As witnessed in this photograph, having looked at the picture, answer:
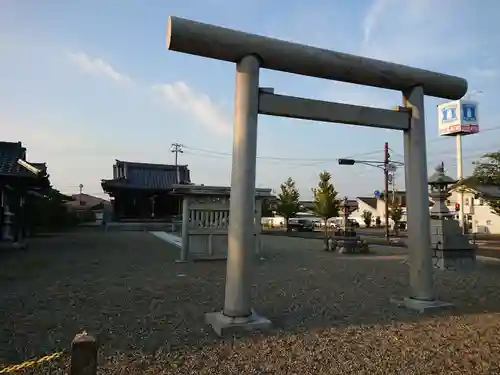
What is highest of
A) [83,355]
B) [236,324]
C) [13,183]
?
[13,183]

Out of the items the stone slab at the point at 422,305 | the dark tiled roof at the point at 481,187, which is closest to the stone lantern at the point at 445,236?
the dark tiled roof at the point at 481,187

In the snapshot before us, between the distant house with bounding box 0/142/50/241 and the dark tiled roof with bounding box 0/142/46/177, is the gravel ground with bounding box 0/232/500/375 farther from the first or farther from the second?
the distant house with bounding box 0/142/50/241

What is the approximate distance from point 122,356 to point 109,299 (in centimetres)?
312

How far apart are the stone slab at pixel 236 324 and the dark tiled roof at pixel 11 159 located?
1243 cm

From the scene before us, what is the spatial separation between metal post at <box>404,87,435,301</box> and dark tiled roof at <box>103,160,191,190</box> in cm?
2999

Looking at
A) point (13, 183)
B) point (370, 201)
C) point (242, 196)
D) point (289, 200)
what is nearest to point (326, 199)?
point (289, 200)

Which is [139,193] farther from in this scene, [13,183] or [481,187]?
[481,187]

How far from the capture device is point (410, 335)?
199 inches

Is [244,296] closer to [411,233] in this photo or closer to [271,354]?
[271,354]

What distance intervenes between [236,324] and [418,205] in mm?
3557

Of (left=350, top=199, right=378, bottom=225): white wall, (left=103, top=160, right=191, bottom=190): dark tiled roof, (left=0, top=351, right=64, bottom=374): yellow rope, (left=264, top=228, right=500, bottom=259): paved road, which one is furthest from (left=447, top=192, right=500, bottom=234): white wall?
(left=0, top=351, right=64, bottom=374): yellow rope

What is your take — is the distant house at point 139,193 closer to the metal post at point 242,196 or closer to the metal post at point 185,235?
the metal post at point 185,235

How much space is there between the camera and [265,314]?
20.0ft

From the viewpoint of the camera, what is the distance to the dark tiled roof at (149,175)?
3539cm
